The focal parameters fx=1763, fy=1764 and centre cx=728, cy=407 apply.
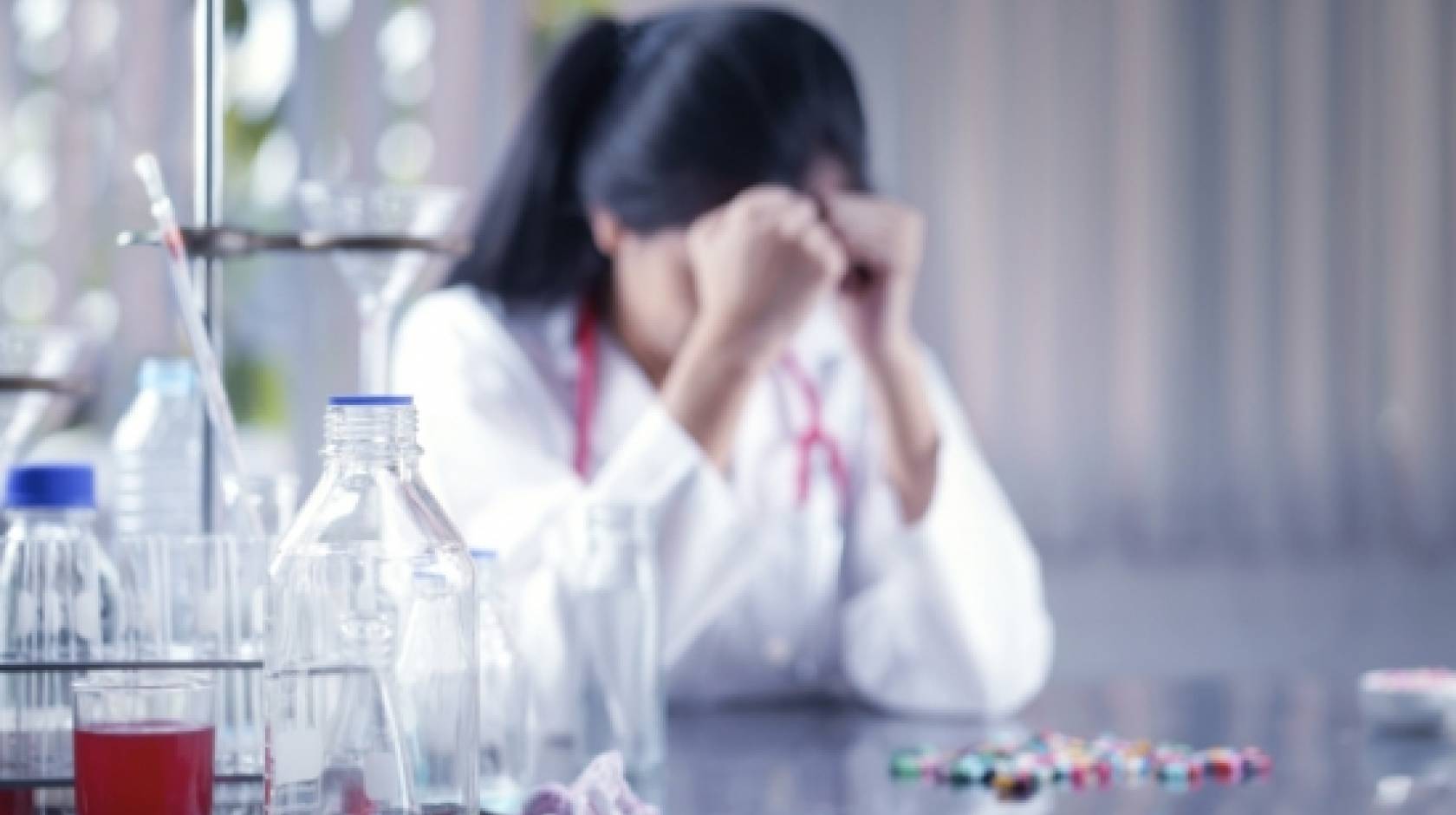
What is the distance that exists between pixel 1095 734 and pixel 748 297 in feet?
1.87

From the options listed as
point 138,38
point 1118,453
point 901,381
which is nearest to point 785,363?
point 901,381

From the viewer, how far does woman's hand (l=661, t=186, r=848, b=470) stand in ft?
5.74

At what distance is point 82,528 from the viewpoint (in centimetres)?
91

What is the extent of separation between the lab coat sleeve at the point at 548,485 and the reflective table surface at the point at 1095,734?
5.9 inches

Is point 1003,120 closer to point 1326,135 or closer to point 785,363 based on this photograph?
point 1326,135

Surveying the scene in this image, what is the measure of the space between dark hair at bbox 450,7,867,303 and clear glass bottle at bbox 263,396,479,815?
105 centimetres

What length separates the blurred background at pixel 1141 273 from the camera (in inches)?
121

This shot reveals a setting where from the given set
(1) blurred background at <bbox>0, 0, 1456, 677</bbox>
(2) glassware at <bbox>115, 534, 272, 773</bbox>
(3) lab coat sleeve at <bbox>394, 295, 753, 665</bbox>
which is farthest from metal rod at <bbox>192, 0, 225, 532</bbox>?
(1) blurred background at <bbox>0, 0, 1456, 677</bbox>

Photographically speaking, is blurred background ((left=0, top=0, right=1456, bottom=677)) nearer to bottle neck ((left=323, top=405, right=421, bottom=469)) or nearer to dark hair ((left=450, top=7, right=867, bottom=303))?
dark hair ((left=450, top=7, right=867, bottom=303))

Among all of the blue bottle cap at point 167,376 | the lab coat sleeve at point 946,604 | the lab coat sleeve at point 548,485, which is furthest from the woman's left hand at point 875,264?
the blue bottle cap at point 167,376

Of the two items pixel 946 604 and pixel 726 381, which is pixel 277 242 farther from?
pixel 946 604

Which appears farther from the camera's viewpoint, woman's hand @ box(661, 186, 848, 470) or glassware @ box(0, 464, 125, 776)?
woman's hand @ box(661, 186, 848, 470)

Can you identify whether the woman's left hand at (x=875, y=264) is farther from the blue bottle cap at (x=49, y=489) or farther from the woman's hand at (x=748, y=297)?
the blue bottle cap at (x=49, y=489)

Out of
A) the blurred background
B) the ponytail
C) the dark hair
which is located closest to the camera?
the dark hair
